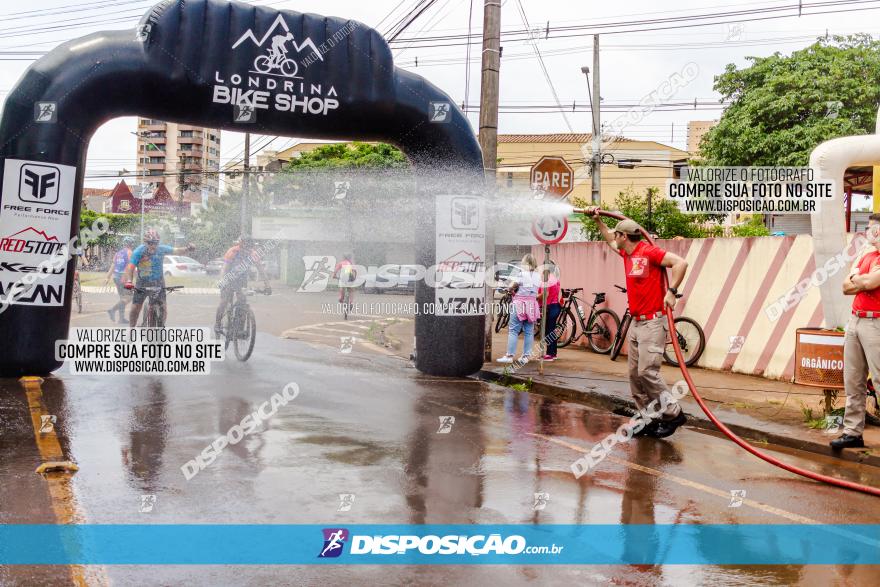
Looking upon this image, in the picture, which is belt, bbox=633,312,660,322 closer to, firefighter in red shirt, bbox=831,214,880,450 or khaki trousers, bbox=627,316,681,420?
khaki trousers, bbox=627,316,681,420

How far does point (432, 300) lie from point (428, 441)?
173 inches

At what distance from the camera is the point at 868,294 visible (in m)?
7.57

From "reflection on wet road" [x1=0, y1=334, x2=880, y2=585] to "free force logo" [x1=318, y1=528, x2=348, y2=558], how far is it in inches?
7.4

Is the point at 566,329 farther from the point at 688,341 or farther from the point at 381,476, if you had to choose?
the point at 381,476

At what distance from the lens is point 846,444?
7684 mm

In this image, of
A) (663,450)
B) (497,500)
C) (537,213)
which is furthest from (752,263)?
(497,500)

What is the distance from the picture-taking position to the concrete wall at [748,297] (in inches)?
459

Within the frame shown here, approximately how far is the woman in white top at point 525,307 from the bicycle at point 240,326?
3996mm

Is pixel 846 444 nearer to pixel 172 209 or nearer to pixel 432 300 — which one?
pixel 432 300

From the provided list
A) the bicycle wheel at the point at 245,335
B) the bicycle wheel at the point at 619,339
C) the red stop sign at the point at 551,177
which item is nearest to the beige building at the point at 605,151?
the bicycle wheel at the point at 619,339

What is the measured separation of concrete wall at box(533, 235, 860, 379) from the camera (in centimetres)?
1166

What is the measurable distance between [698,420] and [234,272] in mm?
7349

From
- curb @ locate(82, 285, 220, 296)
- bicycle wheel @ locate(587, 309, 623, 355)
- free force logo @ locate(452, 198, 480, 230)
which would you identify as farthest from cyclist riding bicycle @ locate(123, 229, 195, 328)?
curb @ locate(82, 285, 220, 296)

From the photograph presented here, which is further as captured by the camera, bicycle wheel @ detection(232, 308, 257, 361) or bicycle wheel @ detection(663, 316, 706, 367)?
bicycle wheel @ detection(663, 316, 706, 367)
